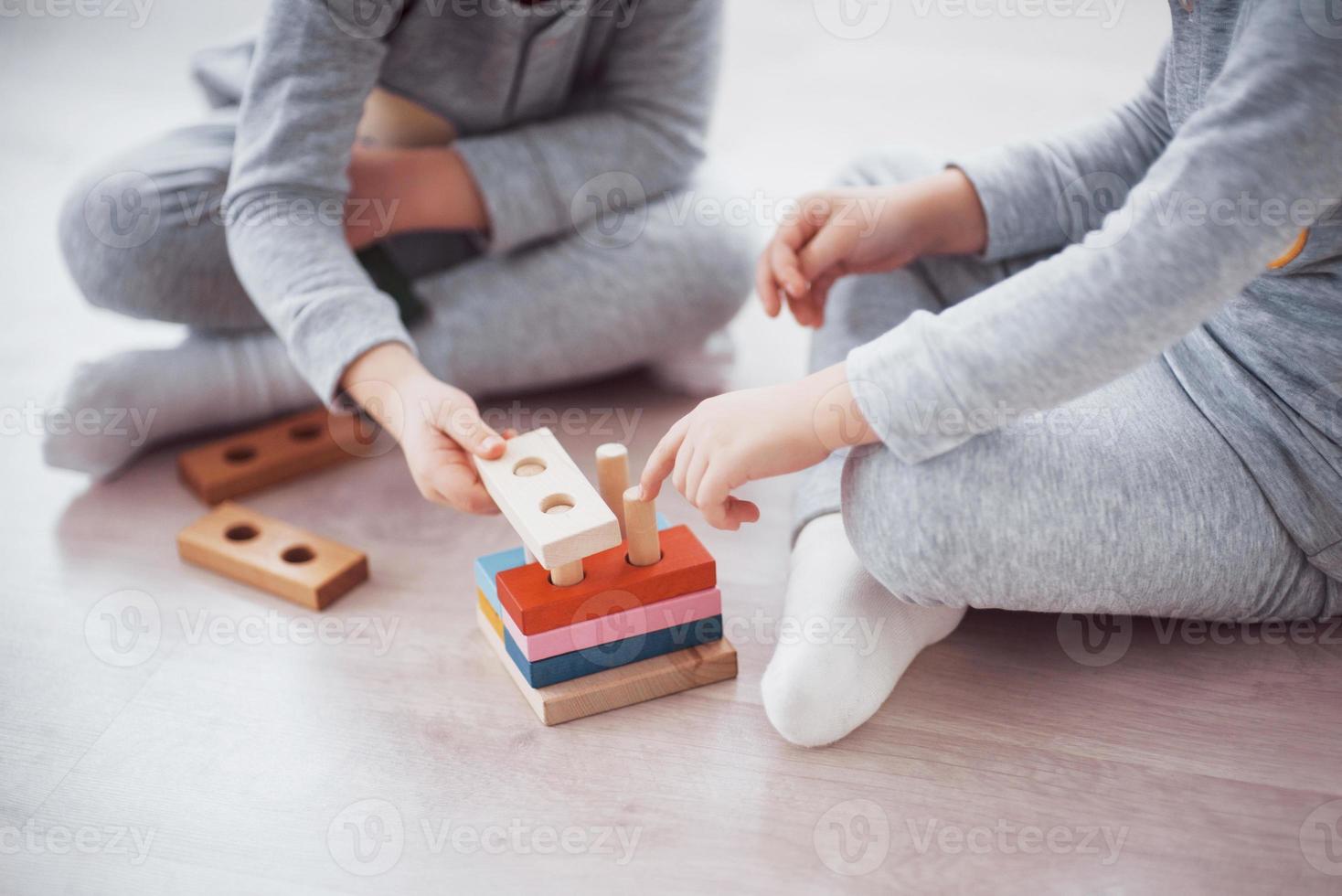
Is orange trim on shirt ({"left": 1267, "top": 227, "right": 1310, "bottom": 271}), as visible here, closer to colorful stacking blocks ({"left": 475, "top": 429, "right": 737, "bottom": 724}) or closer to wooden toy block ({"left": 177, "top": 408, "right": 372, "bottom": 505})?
colorful stacking blocks ({"left": 475, "top": 429, "right": 737, "bottom": 724})

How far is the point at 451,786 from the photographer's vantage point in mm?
723

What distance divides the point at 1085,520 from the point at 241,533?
631mm

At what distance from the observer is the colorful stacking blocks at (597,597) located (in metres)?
0.73

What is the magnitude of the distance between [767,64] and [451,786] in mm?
1555

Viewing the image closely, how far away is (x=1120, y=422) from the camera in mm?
731
